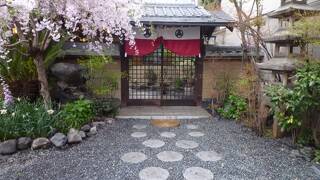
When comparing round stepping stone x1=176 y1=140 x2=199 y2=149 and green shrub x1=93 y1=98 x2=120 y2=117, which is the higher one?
green shrub x1=93 y1=98 x2=120 y2=117

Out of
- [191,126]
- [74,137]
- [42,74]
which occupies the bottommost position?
[191,126]

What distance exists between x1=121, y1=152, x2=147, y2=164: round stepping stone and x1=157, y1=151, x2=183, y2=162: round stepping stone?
320mm

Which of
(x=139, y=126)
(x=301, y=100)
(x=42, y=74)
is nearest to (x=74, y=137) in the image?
(x=42, y=74)

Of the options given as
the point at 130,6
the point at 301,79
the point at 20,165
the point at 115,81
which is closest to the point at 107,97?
the point at 115,81

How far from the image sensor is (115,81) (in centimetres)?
858

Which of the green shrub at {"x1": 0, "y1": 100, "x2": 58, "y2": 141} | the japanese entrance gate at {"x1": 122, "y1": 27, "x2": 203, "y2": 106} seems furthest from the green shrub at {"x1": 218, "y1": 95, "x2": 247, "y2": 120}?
the green shrub at {"x1": 0, "y1": 100, "x2": 58, "y2": 141}

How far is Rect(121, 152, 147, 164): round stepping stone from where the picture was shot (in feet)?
16.5

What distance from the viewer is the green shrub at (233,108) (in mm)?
7723

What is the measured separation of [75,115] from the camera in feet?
21.3

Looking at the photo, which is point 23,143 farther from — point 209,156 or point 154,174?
point 209,156

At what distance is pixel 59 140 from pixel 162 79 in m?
4.81

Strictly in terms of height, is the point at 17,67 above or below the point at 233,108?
above

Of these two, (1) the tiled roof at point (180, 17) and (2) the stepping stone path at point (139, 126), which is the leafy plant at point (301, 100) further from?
(1) the tiled roof at point (180, 17)

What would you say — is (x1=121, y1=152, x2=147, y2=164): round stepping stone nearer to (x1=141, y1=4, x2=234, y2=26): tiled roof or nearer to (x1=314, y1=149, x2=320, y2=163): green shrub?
(x1=314, y1=149, x2=320, y2=163): green shrub
